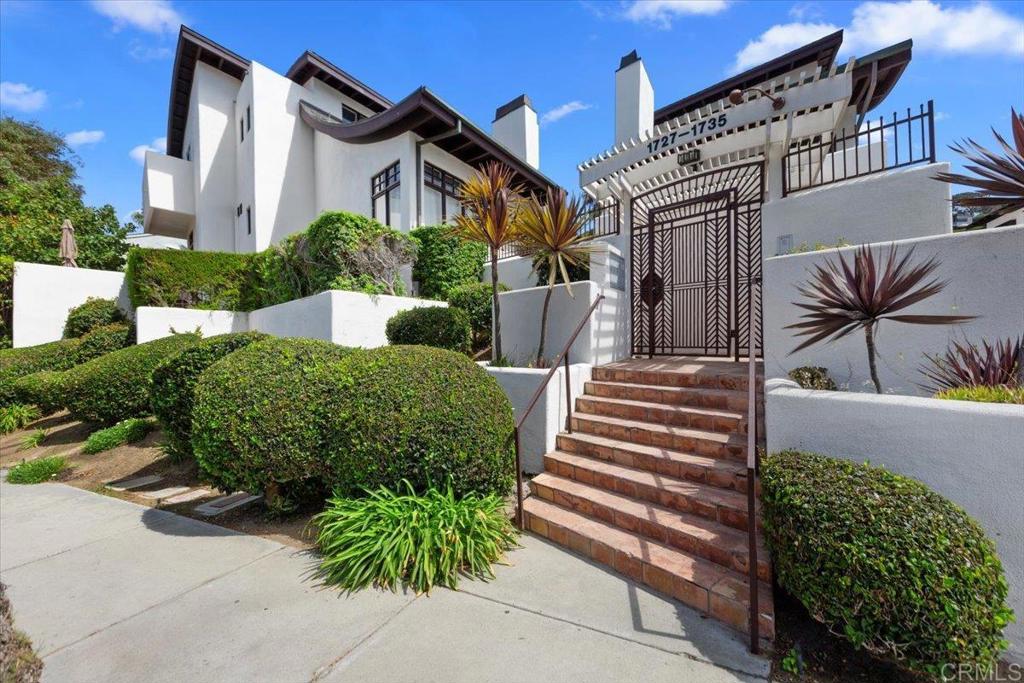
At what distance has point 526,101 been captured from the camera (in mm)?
15445

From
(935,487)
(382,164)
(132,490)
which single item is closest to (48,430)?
(132,490)

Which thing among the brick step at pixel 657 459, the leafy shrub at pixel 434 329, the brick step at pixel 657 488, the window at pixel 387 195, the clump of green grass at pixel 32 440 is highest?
the window at pixel 387 195

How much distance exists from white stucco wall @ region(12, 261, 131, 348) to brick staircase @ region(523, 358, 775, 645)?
1444cm

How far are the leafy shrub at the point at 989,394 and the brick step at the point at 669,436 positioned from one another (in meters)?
1.42

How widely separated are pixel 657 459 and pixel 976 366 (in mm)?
2400

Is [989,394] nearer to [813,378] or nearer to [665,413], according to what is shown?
[813,378]

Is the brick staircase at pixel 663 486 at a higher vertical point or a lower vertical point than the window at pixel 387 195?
lower

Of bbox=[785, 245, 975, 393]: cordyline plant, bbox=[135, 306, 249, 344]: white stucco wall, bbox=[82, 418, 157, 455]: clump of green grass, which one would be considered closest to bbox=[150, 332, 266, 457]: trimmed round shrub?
bbox=[82, 418, 157, 455]: clump of green grass

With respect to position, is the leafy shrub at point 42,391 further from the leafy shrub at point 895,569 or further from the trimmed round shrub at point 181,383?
the leafy shrub at point 895,569

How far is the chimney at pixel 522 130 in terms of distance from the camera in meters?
15.2

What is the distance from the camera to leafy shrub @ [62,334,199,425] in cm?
708

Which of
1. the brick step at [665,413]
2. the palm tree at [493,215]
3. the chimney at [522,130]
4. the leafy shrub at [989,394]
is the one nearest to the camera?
the leafy shrub at [989,394]

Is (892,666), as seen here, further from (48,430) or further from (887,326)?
(48,430)

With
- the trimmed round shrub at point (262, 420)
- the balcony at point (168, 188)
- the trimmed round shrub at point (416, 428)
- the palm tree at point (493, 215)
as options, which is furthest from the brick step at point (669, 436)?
the balcony at point (168, 188)
